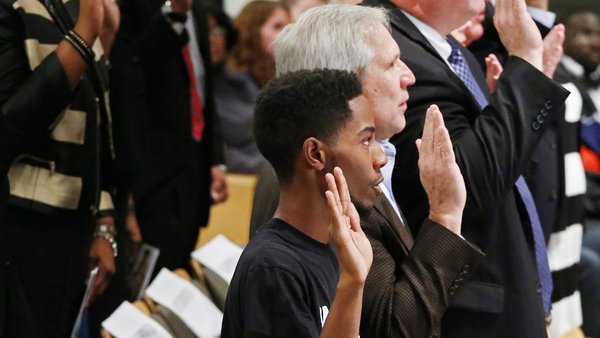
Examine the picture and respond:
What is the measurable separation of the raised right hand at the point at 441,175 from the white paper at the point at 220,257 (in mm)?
1348

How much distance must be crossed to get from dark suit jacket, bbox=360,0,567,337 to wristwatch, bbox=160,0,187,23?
74.9 inches

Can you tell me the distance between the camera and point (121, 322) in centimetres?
329

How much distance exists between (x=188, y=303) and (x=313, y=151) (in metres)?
1.37

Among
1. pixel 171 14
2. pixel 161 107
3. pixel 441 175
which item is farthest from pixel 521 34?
pixel 161 107

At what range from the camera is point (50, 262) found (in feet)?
11.4

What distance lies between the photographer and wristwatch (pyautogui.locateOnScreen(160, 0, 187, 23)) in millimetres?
4824

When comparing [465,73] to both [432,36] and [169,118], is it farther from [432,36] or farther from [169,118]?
[169,118]

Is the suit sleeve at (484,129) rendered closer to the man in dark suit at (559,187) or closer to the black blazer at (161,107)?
the man in dark suit at (559,187)

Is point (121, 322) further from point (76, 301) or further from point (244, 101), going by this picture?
point (244, 101)

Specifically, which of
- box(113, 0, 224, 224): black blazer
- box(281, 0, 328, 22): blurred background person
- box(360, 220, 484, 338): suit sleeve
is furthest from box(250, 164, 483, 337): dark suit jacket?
box(281, 0, 328, 22): blurred background person

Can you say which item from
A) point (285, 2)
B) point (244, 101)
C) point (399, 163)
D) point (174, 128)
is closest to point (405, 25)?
point (399, 163)

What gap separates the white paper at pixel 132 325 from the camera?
3265mm

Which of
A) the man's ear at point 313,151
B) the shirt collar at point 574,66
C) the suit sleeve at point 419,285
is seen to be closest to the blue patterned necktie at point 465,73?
the suit sleeve at point 419,285

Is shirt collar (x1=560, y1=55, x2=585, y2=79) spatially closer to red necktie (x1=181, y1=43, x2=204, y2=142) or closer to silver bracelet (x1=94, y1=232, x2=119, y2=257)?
red necktie (x1=181, y1=43, x2=204, y2=142)
